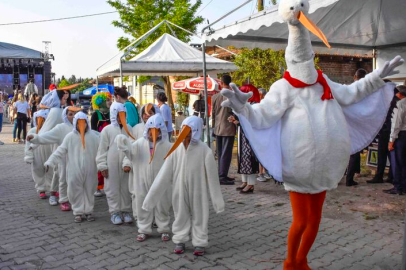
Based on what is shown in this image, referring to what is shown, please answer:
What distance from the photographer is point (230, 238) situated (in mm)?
4922

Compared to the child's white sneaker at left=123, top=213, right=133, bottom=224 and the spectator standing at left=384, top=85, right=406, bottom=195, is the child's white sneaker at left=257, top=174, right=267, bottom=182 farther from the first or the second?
the child's white sneaker at left=123, top=213, right=133, bottom=224

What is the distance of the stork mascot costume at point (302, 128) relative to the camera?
3.34m

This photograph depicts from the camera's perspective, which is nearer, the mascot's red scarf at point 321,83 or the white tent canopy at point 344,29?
the mascot's red scarf at point 321,83

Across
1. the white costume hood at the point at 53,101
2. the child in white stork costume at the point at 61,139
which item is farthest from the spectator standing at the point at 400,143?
the white costume hood at the point at 53,101

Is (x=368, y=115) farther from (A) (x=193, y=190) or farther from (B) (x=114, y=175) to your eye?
(B) (x=114, y=175)

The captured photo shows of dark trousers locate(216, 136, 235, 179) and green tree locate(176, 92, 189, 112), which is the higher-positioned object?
green tree locate(176, 92, 189, 112)

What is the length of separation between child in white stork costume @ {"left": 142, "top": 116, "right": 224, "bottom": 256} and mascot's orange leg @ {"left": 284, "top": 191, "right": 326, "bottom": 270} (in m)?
0.98

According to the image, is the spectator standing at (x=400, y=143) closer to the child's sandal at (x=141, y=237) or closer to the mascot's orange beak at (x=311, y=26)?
the mascot's orange beak at (x=311, y=26)

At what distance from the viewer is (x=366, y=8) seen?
674 cm

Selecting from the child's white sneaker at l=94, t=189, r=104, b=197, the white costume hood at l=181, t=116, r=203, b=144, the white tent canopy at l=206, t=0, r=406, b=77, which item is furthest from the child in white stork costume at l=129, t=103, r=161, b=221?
the child's white sneaker at l=94, t=189, r=104, b=197

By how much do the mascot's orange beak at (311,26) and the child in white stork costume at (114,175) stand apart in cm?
288

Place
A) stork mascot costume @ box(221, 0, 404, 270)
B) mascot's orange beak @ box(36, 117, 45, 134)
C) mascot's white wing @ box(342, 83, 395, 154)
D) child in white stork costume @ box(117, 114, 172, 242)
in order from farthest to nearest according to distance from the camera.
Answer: mascot's orange beak @ box(36, 117, 45, 134)
child in white stork costume @ box(117, 114, 172, 242)
mascot's white wing @ box(342, 83, 395, 154)
stork mascot costume @ box(221, 0, 404, 270)

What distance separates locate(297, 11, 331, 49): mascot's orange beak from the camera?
3176 millimetres

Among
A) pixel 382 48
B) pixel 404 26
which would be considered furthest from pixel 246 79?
pixel 404 26
